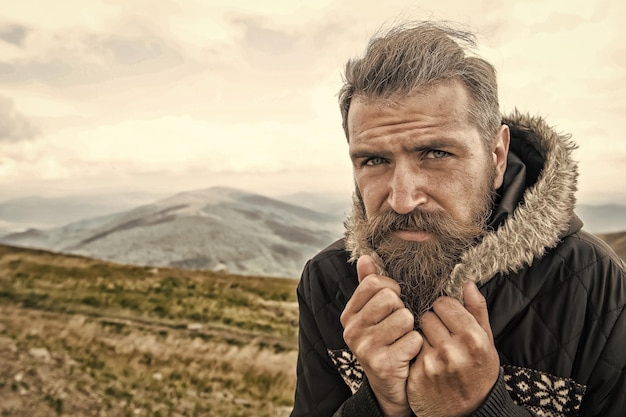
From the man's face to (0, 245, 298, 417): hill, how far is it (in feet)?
22.4

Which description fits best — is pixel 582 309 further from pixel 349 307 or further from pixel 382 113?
pixel 382 113

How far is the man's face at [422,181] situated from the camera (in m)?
3.21

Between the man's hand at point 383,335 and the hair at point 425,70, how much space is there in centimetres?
121

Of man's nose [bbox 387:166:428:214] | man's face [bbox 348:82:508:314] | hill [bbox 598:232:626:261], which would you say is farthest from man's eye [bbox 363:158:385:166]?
hill [bbox 598:232:626:261]

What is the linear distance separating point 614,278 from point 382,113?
68.2 inches

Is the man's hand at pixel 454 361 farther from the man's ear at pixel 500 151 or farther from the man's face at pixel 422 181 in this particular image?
the man's ear at pixel 500 151

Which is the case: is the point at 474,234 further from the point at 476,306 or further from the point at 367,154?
the point at 367,154

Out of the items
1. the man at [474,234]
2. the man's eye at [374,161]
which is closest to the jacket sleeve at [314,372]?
the man at [474,234]

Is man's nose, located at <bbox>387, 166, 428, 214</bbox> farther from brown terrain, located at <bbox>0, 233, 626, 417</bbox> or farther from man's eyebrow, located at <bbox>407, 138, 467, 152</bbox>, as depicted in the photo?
brown terrain, located at <bbox>0, 233, 626, 417</bbox>

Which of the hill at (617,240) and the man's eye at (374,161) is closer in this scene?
the man's eye at (374,161)

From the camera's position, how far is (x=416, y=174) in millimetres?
3215

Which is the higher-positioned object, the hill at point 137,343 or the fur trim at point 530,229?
the fur trim at point 530,229

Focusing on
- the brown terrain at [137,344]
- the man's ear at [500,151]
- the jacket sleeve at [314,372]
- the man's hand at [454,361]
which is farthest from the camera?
the brown terrain at [137,344]

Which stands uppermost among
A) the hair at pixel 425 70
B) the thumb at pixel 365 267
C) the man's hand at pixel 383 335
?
the hair at pixel 425 70
